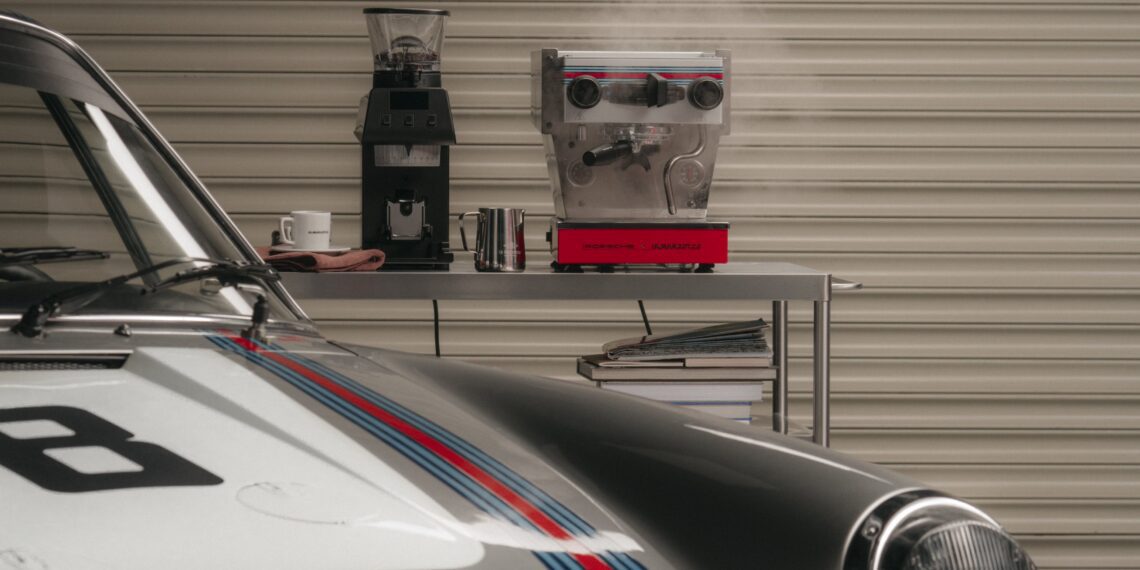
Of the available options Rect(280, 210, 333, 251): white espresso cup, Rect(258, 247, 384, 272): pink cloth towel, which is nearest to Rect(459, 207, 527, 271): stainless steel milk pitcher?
Rect(258, 247, 384, 272): pink cloth towel

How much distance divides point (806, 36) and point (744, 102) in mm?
349

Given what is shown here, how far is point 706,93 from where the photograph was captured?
9.38 feet

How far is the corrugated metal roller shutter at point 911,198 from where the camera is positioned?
414 cm

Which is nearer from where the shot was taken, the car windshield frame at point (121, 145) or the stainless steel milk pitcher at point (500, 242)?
the car windshield frame at point (121, 145)

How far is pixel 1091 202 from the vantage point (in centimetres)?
417

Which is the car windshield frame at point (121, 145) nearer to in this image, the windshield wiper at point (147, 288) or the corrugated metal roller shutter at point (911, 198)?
the windshield wiper at point (147, 288)

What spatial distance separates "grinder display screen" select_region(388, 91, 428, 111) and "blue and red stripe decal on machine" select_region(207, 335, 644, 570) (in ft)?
5.57

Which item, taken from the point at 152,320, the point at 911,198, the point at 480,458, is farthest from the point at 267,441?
the point at 911,198

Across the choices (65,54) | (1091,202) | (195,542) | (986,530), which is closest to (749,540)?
(986,530)

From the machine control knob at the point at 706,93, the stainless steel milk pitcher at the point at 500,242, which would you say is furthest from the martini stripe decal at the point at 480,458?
the machine control knob at the point at 706,93

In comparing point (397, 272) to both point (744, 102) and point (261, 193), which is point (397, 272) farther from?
point (744, 102)

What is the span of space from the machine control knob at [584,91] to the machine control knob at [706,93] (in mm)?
255

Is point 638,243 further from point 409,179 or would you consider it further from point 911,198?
point 911,198

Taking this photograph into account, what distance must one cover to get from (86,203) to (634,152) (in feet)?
5.55
